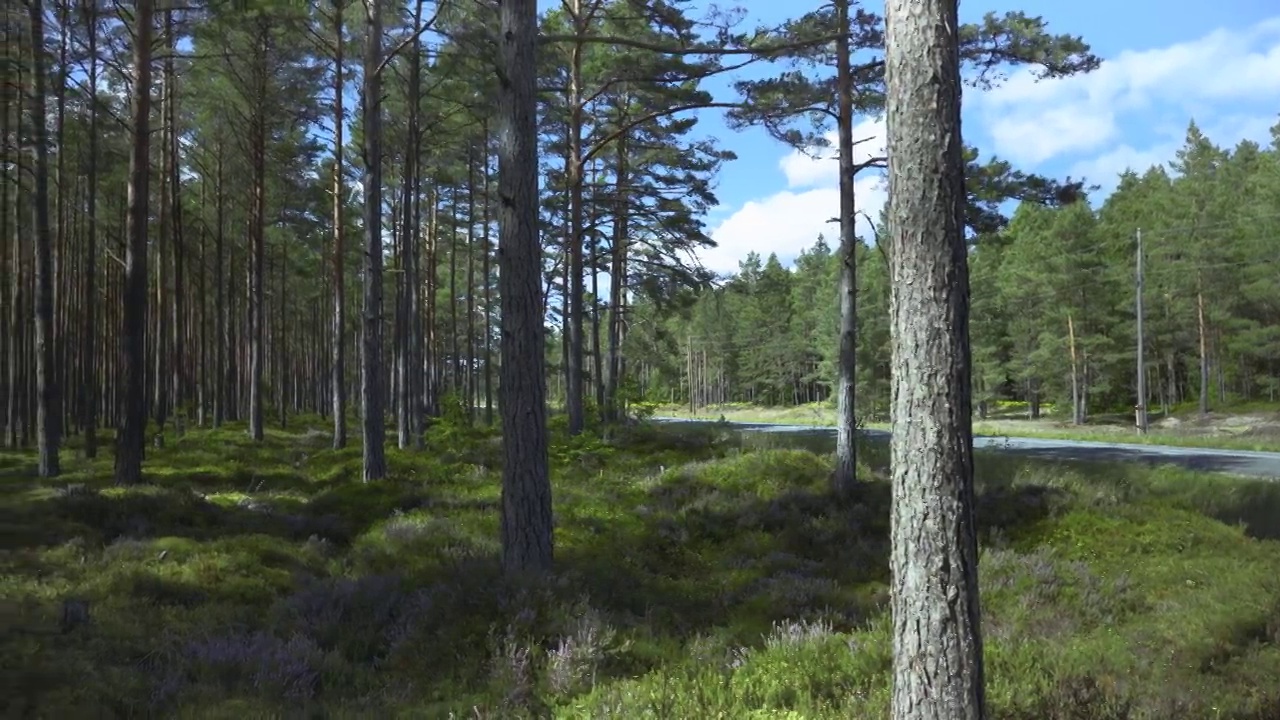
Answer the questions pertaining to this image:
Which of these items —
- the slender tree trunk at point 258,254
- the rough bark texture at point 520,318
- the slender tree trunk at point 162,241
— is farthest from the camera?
the slender tree trunk at point 258,254

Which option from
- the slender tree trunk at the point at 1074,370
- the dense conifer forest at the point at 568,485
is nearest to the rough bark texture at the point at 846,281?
the dense conifer forest at the point at 568,485

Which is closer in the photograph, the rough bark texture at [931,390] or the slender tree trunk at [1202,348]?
the rough bark texture at [931,390]

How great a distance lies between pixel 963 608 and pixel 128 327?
14209 mm

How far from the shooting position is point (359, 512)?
12.6 m

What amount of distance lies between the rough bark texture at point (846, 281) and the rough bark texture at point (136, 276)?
11863 mm

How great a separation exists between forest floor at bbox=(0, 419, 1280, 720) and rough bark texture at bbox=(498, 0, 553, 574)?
0.57 metres

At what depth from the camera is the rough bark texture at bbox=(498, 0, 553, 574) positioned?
755 centimetres

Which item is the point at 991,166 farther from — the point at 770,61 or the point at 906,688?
the point at 906,688

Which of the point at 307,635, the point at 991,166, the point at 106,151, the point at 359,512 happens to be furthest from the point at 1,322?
the point at 991,166

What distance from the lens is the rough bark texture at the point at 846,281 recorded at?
493 inches

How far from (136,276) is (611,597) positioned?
35.6 ft

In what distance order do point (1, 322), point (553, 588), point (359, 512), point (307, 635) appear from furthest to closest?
point (1, 322)
point (359, 512)
point (553, 588)
point (307, 635)

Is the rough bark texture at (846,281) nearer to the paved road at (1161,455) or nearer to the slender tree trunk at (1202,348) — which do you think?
the paved road at (1161,455)

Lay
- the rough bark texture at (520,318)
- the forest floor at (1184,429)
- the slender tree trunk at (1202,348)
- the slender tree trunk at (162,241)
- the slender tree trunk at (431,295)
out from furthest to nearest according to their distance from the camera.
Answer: the slender tree trunk at (1202,348), the slender tree trunk at (431,295), the forest floor at (1184,429), the slender tree trunk at (162,241), the rough bark texture at (520,318)
